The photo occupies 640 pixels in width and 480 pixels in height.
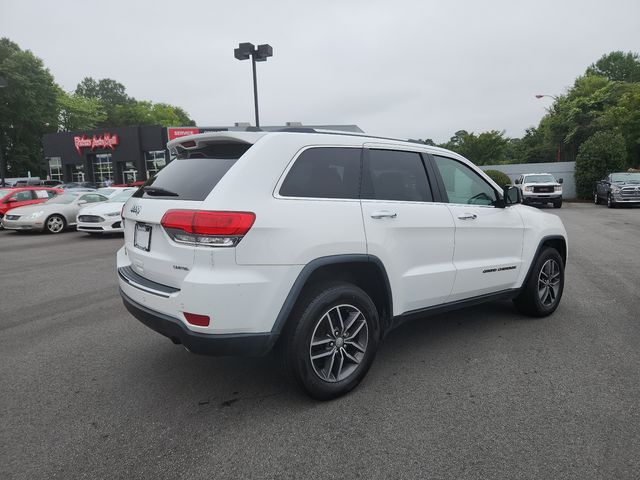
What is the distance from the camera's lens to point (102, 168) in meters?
44.8

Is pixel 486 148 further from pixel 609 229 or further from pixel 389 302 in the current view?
pixel 389 302

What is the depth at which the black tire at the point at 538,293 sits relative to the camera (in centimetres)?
474

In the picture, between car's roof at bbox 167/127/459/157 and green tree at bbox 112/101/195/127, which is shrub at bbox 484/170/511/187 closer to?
car's roof at bbox 167/127/459/157

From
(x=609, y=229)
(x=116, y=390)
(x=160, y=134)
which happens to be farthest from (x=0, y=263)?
(x=160, y=134)

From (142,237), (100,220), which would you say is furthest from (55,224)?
(142,237)

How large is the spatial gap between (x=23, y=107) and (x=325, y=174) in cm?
6191

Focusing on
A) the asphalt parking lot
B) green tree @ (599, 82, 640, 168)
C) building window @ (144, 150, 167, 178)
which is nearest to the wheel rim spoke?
the asphalt parking lot

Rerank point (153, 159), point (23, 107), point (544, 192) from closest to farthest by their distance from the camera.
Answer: point (544, 192) → point (153, 159) → point (23, 107)

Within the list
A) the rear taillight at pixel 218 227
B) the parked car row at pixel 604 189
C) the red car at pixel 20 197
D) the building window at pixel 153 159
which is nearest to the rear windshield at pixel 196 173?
the rear taillight at pixel 218 227

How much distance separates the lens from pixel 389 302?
11.3ft

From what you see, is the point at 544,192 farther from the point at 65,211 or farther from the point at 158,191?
the point at 158,191

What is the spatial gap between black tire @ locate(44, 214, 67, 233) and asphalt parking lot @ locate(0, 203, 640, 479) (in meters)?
10.7

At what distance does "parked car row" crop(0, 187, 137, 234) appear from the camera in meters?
13.1

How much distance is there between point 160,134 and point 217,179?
41.2m
